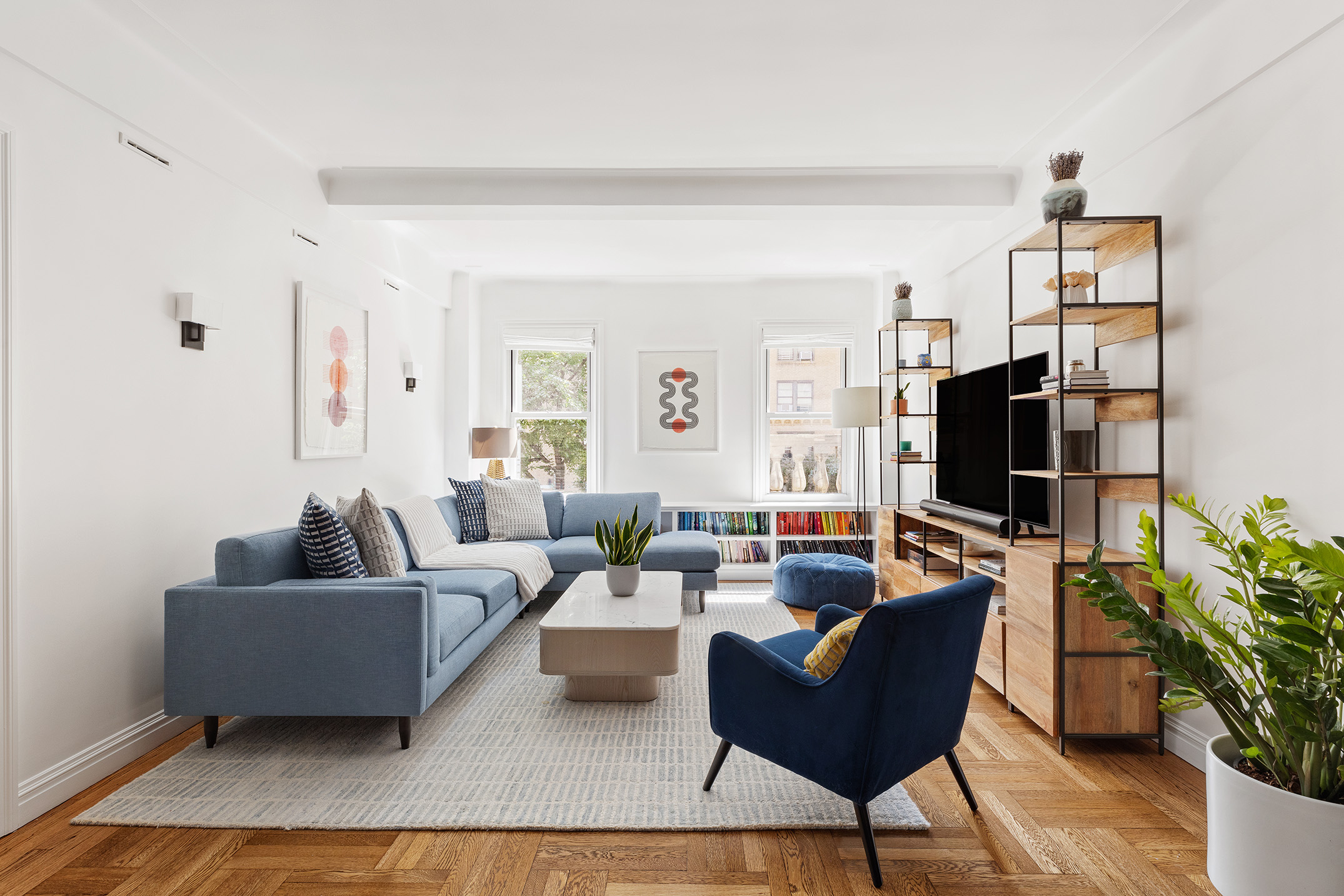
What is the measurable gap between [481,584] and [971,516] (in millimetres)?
2559

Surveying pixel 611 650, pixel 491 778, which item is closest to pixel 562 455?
pixel 611 650

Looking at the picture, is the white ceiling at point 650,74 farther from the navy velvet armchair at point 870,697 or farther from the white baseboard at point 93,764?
the white baseboard at point 93,764

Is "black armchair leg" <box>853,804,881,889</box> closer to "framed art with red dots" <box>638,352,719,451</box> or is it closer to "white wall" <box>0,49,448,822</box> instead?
"white wall" <box>0,49,448,822</box>

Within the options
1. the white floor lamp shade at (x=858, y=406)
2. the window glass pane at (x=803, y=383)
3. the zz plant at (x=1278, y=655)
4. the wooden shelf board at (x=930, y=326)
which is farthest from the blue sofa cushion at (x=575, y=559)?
the zz plant at (x=1278, y=655)

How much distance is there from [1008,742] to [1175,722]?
2.00ft

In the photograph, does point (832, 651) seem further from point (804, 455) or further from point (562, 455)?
point (562, 455)

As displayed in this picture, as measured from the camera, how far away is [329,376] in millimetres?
3961

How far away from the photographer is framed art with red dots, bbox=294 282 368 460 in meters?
3.68

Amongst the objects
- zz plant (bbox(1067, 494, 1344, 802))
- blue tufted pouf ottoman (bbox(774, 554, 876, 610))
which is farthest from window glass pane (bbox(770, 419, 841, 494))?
zz plant (bbox(1067, 494, 1344, 802))

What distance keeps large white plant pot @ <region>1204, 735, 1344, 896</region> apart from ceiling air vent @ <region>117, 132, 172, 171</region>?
3.88 m

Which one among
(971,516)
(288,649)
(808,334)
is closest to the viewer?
(288,649)

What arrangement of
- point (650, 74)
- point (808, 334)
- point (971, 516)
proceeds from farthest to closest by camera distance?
1. point (808, 334)
2. point (971, 516)
3. point (650, 74)

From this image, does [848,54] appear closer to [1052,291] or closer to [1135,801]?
[1052,291]

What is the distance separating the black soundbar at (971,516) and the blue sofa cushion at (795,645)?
1163mm
